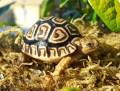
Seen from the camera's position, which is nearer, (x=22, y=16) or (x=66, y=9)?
(x=66, y=9)

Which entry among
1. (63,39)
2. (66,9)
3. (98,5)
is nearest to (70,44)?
(63,39)

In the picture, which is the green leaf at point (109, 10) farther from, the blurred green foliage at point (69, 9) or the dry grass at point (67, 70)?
the blurred green foliage at point (69, 9)

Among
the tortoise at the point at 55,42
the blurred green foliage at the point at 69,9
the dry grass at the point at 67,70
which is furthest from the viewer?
the blurred green foliage at the point at 69,9

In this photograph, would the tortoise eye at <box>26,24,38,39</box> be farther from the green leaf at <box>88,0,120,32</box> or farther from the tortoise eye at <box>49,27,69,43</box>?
the green leaf at <box>88,0,120,32</box>

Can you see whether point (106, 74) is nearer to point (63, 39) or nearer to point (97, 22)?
point (63, 39)

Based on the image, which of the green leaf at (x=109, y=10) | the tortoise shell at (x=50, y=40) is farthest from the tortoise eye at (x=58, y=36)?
the green leaf at (x=109, y=10)

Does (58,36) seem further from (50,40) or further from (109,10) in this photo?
(109,10)

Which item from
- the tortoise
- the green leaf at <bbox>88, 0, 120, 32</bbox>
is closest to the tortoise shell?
the tortoise
